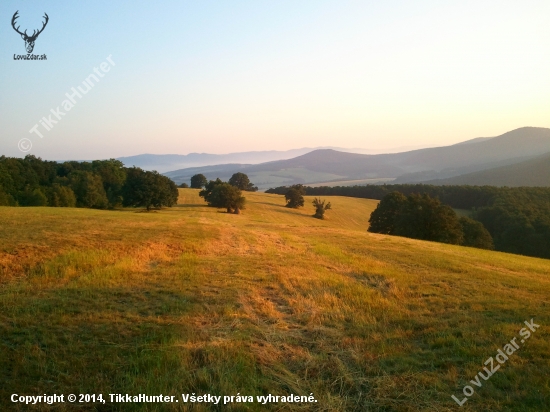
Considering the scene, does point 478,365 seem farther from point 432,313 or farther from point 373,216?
point 373,216

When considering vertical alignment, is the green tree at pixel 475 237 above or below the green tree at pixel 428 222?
below

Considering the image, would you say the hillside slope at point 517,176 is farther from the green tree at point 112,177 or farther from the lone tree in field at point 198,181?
the green tree at point 112,177

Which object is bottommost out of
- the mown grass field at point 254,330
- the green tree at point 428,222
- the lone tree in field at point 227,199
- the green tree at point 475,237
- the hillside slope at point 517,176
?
the green tree at point 475,237

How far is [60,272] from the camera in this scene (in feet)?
35.7

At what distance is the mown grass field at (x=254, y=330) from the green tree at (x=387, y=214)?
137 feet

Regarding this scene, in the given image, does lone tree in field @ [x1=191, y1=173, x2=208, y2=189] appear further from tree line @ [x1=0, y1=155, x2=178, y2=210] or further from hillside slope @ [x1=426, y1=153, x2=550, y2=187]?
hillside slope @ [x1=426, y1=153, x2=550, y2=187]

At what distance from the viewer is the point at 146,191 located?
55.1m

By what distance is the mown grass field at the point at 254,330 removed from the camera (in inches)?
200

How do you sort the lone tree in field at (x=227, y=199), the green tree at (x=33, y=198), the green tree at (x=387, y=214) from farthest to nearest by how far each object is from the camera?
the lone tree in field at (x=227, y=199) < the green tree at (x=387, y=214) < the green tree at (x=33, y=198)

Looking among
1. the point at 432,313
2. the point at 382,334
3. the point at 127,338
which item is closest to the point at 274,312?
the point at 382,334

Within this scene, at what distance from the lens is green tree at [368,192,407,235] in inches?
2196

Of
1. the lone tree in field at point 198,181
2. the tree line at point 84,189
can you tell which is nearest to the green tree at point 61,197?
the tree line at point 84,189

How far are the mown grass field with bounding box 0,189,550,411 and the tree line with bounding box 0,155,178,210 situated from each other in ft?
139

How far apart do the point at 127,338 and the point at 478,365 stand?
6.22 m
